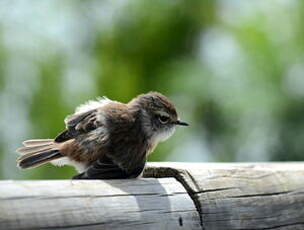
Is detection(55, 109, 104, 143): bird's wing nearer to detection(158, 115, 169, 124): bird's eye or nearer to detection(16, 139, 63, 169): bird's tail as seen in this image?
detection(16, 139, 63, 169): bird's tail

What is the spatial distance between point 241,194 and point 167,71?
496 centimetres

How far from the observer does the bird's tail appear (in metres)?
4.70

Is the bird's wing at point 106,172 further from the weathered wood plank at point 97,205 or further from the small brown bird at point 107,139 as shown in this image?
the weathered wood plank at point 97,205

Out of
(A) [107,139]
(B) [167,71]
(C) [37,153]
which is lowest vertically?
(B) [167,71]

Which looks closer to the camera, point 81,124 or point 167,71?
point 81,124

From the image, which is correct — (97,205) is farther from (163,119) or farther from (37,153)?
(163,119)

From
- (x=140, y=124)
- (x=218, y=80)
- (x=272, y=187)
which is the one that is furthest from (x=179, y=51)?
(x=272, y=187)

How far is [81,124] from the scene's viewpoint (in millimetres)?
4730

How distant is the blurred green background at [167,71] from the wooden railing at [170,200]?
11.8 ft

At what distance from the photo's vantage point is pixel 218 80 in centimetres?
883

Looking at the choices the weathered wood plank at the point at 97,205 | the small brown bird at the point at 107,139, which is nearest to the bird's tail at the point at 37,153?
the small brown bird at the point at 107,139

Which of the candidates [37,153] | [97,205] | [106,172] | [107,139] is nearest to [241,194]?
[106,172]

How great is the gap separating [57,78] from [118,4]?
1395mm

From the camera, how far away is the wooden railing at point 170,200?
3.28m
